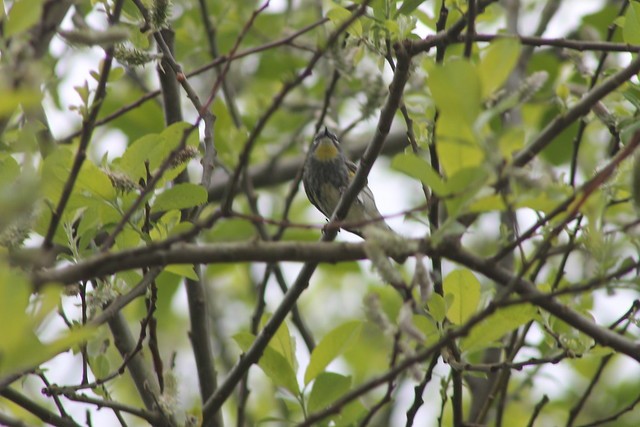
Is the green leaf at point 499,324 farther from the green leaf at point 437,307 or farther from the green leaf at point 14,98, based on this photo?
the green leaf at point 14,98

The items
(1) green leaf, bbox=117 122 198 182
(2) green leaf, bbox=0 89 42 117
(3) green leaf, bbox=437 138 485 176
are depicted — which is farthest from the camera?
→ (1) green leaf, bbox=117 122 198 182

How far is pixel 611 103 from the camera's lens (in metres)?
3.24

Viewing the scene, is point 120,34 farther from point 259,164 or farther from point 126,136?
point 259,164

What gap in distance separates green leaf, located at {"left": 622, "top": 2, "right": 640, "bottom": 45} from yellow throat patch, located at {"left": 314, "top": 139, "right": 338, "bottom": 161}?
8.55ft

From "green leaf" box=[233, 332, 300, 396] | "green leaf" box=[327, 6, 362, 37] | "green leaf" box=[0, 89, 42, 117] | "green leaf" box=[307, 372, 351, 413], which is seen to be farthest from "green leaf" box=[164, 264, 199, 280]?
"green leaf" box=[0, 89, 42, 117]

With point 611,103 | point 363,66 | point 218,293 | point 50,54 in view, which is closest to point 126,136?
point 50,54

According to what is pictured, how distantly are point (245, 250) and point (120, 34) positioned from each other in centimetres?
53

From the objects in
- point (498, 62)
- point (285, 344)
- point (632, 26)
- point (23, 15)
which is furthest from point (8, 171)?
point (632, 26)

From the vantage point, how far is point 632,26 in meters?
2.76

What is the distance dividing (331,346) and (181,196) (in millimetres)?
681

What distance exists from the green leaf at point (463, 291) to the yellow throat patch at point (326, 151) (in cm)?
273

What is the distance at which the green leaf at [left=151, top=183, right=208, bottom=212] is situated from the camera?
242 cm

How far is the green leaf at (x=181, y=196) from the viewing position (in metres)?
2.42

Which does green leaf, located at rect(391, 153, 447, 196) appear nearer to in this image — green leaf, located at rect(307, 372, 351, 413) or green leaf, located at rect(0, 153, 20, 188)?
green leaf, located at rect(307, 372, 351, 413)
